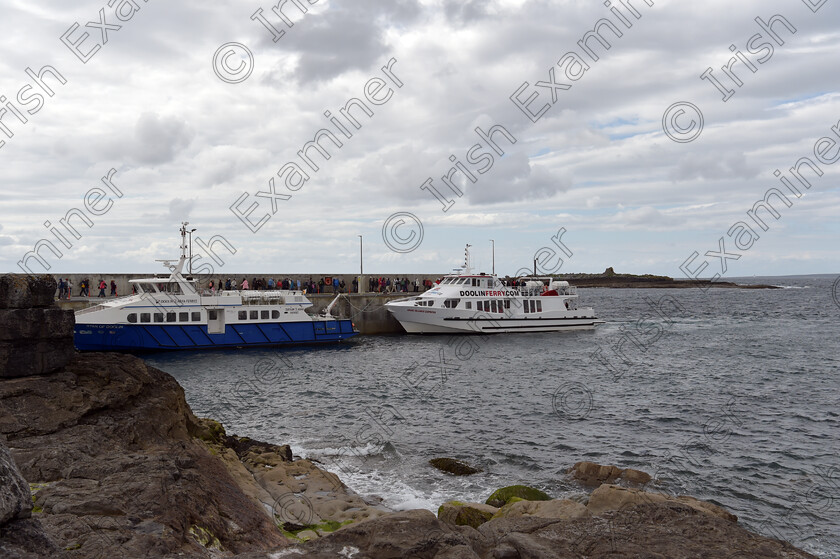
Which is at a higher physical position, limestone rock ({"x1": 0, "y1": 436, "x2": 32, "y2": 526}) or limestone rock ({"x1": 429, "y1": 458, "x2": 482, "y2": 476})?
limestone rock ({"x1": 0, "y1": 436, "x2": 32, "y2": 526})

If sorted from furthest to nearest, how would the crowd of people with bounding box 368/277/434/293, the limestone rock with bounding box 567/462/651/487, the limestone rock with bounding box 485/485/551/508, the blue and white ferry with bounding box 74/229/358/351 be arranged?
the crowd of people with bounding box 368/277/434/293 < the blue and white ferry with bounding box 74/229/358/351 < the limestone rock with bounding box 567/462/651/487 < the limestone rock with bounding box 485/485/551/508

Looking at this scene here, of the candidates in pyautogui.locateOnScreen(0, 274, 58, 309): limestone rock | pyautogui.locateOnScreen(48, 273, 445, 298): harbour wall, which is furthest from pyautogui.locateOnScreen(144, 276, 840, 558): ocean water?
pyautogui.locateOnScreen(48, 273, 445, 298): harbour wall

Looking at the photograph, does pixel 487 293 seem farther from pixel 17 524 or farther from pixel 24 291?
pixel 17 524

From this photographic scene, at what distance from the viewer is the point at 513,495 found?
11688 mm

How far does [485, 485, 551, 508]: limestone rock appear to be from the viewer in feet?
38.0

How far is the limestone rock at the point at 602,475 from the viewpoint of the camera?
14.0 m

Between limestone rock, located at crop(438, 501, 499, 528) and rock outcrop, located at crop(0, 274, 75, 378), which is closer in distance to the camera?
rock outcrop, located at crop(0, 274, 75, 378)

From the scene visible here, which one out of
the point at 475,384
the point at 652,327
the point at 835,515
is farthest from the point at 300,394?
the point at 652,327

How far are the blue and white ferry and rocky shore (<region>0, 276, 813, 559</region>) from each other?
22.2 meters

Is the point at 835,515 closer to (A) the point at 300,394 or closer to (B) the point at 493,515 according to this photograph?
(B) the point at 493,515

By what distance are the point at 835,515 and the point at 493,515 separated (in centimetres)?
725

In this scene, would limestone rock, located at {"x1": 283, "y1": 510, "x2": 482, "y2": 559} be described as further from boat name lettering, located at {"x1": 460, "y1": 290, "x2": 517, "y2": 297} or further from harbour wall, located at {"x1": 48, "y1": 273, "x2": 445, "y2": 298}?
boat name lettering, located at {"x1": 460, "y1": 290, "x2": 517, "y2": 297}

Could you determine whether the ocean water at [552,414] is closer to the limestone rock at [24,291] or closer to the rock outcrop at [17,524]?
the limestone rock at [24,291]

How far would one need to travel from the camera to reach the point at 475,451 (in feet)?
54.4
